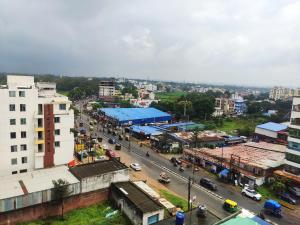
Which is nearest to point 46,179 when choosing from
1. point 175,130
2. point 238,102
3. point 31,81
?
point 31,81

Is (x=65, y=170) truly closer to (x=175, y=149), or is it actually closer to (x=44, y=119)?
(x=44, y=119)

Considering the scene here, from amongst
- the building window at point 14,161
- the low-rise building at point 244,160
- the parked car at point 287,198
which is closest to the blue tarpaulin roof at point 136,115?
the low-rise building at point 244,160

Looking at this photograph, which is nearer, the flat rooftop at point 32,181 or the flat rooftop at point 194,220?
the flat rooftop at point 194,220

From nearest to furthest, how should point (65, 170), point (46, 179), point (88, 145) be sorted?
point (46, 179) < point (65, 170) < point (88, 145)

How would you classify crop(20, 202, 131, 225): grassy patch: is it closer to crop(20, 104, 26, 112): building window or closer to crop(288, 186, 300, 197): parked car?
crop(20, 104, 26, 112): building window

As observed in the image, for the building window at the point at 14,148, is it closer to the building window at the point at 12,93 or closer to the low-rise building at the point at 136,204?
the building window at the point at 12,93

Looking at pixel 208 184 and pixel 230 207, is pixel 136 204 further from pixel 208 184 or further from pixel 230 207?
pixel 208 184

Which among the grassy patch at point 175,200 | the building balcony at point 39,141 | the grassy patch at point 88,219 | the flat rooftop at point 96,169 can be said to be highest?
the building balcony at point 39,141
